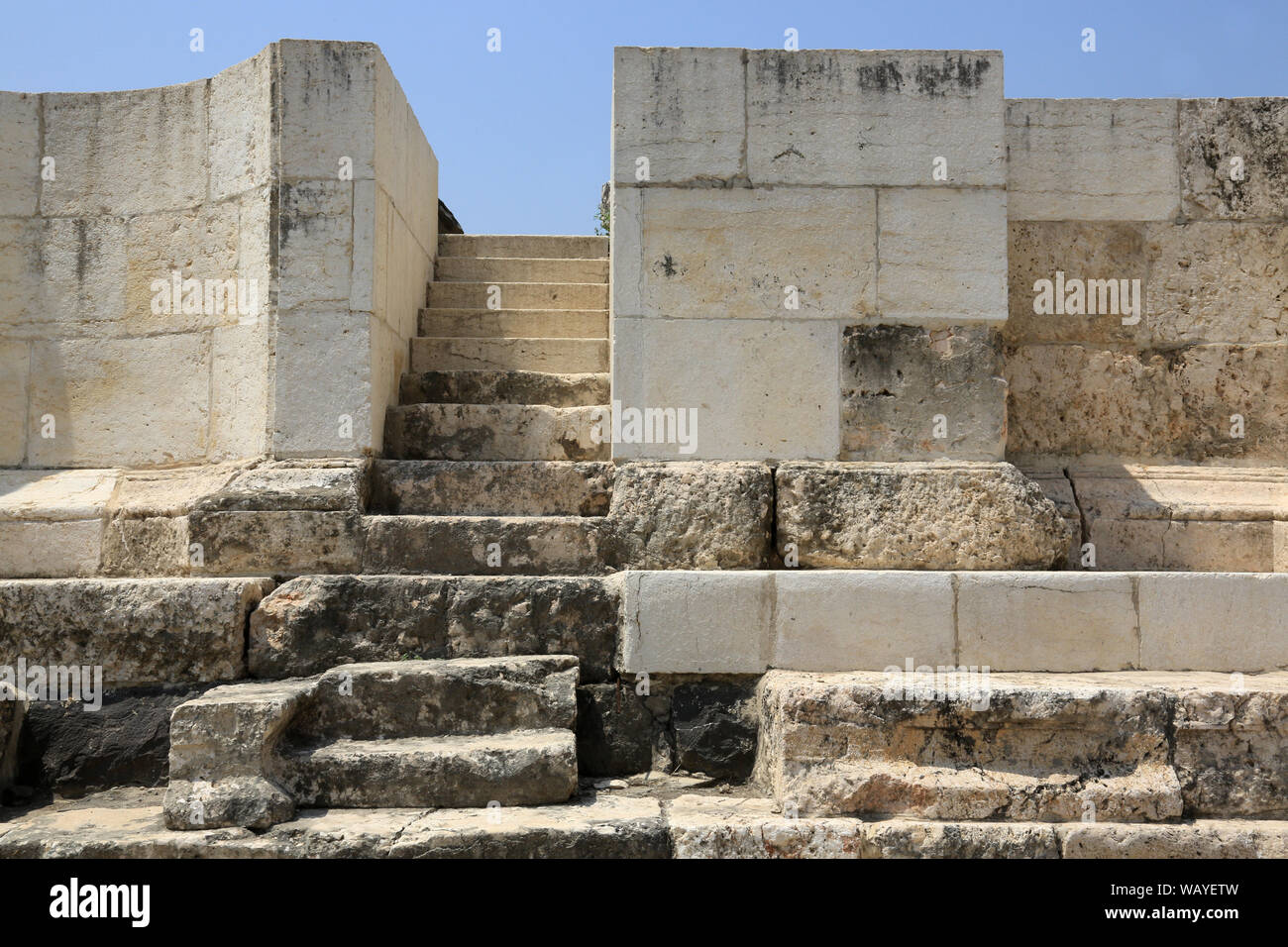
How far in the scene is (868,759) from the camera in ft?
12.8

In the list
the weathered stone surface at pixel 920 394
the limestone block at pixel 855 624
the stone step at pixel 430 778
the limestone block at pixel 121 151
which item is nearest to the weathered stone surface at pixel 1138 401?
the weathered stone surface at pixel 920 394

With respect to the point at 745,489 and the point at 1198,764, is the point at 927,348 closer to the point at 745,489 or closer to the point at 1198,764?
the point at 745,489

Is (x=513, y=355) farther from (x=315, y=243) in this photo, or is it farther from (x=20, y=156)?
(x=20, y=156)

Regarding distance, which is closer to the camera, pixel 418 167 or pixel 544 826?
pixel 544 826

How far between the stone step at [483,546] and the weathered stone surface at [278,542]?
0.25 ft

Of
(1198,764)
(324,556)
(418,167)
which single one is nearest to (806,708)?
(1198,764)

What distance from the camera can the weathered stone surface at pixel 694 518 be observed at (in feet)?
15.1

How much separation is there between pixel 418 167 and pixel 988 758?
430 cm

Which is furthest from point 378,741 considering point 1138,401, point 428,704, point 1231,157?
point 1231,157

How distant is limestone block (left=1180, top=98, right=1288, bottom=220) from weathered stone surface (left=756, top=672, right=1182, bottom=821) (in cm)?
278

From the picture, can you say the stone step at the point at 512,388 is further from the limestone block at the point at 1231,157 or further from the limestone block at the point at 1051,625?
the limestone block at the point at 1231,157

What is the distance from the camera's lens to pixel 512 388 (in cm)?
542

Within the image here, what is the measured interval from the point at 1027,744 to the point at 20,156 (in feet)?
17.7

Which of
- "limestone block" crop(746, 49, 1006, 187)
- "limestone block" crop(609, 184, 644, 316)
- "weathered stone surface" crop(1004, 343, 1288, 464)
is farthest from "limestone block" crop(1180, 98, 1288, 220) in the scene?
"limestone block" crop(609, 184, 644, 316)
